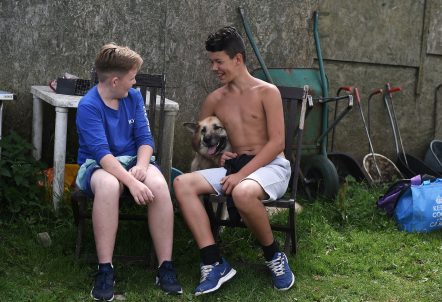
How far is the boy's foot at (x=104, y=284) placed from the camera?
3.74 metres

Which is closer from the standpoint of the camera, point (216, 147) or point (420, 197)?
point (216, 147)

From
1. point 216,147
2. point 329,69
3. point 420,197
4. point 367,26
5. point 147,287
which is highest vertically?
point 367,26

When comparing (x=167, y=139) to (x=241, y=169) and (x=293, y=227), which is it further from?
(x=293, y=227)

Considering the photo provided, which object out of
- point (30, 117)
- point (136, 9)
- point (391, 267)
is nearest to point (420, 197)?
point (391, 267)

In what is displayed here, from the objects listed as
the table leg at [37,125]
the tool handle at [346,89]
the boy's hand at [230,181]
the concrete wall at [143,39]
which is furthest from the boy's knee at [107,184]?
the tool handle at [346,89]

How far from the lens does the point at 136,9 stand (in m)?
5.70

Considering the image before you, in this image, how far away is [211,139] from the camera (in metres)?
4.52

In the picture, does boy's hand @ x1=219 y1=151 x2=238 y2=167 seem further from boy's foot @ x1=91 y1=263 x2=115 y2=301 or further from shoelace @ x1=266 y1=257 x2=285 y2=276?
boy's foot @ x1=91 y1=263 x2=115 y2=301

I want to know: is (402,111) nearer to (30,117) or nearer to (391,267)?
(391,267)

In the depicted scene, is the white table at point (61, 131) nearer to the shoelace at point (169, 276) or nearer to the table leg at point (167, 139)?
the table leg at point (167, 139)

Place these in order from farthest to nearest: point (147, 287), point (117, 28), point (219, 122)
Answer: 1. point (117, 28)
2. point (219, 122)
3. point (147, 287)

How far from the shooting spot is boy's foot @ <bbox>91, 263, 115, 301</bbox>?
147 inches

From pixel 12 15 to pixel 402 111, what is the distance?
13.6 ft

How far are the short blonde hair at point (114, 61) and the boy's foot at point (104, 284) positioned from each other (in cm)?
110
